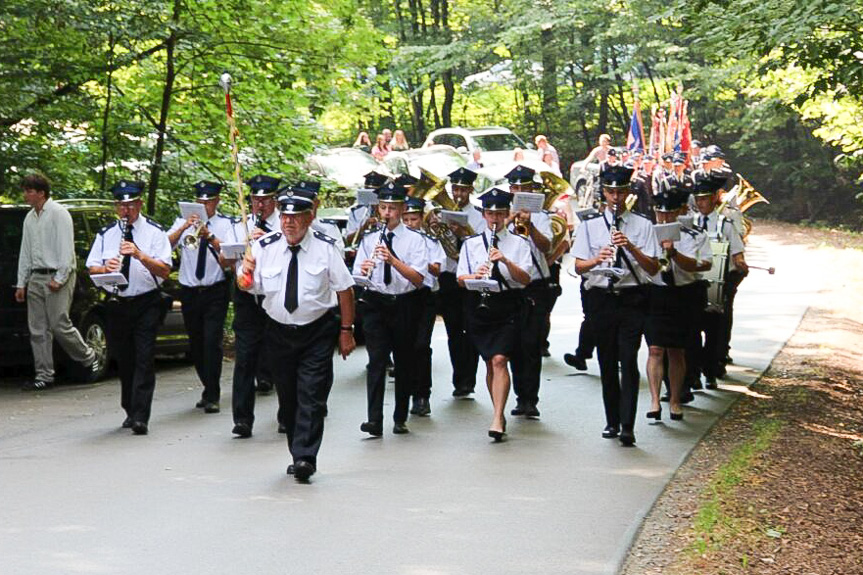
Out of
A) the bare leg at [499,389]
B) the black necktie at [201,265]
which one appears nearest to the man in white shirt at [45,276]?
the black necktie at [201,265]

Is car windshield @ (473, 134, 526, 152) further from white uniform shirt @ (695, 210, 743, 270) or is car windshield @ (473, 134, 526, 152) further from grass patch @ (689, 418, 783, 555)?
grass patch @ (689, 418, 783, 555)

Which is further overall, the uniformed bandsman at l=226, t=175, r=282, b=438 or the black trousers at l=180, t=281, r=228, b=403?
the black trousers at l=180, t=281, r=228, b=403

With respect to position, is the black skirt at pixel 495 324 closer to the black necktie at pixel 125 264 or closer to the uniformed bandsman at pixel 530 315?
the uniformed bandsman at pixel 530 315

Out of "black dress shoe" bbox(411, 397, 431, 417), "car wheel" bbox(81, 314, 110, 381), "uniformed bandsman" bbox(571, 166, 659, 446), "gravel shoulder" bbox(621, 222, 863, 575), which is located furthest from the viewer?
"car wheel" bbox(81, 314, 110, 381)

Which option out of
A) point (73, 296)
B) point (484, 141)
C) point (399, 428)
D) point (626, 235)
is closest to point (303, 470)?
point (399, 428)

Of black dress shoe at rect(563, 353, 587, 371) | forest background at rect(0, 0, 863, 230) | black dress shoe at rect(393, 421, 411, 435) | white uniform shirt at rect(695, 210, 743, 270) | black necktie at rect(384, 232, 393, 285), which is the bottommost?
black dress shoe at rect(563, 353, 587, 371)

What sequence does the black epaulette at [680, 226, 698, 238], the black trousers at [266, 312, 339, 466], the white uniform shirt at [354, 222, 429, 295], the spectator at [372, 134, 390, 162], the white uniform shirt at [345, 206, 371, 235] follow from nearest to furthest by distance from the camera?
the black trousers at [266, 312, 339, 466]
the white uniform shirt at [354, 222, 429, 295]
the black epaulette at [680, 226, 698, 238]
the white uniform shirt at [345, 206, 371, 235]
the spectator at [372, 134, 390, 162]

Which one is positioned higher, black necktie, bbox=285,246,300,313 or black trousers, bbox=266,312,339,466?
black necktie, bbox=285,246,300,313

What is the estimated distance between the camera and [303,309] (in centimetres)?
1010

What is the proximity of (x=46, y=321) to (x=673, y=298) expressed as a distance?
6.09 m

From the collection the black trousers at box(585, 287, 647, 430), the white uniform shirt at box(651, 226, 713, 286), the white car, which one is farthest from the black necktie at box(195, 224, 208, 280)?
the white car

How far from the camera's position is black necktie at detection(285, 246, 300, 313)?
10039 mm

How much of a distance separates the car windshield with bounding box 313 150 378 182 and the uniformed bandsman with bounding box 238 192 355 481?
52.2 feet

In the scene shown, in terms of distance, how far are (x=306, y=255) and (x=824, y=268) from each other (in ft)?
68.2
